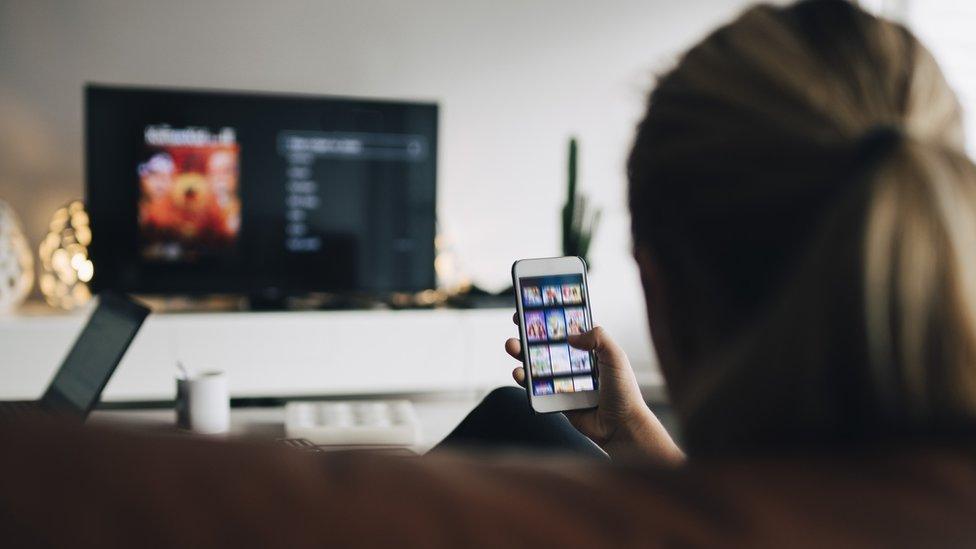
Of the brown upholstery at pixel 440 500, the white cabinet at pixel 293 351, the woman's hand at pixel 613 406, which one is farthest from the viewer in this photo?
the white cabinet at pixel 293 351

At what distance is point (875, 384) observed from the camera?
33 centimetres

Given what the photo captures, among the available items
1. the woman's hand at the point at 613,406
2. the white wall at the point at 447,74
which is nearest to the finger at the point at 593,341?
the woman's hand at the point at 613,406

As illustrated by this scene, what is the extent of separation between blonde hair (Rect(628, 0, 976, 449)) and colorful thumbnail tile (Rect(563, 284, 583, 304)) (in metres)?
0.80

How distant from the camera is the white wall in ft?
9.27

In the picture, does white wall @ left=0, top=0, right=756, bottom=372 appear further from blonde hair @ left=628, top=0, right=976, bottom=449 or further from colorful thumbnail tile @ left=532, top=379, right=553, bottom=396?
blonde hair @ left=628, top=0, right=976, bottom=449

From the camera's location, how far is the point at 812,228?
0.35 m

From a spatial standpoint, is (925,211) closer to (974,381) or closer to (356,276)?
(974,381)

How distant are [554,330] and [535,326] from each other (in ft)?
0.10

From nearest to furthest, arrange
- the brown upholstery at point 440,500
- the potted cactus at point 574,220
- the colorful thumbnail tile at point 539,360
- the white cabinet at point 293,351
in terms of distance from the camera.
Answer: the brown upholstery at point 440,500 → the colorful thumbnail tile at point 539,360 → the white cabinet at point 293,351 → the potted cactus at point 574,220

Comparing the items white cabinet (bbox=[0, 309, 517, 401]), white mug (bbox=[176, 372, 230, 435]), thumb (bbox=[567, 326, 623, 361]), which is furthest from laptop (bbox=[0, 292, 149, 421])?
white cabinet (bbox=[0, 309, 517, 401])

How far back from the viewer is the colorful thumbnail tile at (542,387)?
1.13 meters

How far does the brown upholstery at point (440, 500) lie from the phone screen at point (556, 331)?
2.77ft

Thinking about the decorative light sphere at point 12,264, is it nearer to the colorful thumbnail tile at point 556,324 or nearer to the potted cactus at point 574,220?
the potted cactus at point 574,220

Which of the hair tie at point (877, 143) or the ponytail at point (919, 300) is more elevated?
the hair tie at point (877, 143)
